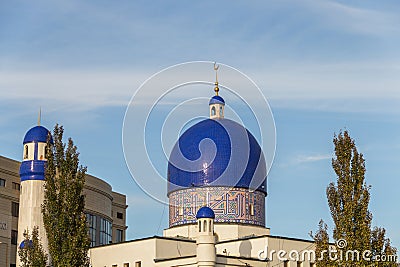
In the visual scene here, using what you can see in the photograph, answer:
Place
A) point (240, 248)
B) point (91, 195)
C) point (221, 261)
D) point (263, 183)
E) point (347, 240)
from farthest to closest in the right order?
point (91, 195) → point (263, 183) → point (240, 248) → point (221, 261) → point (347, 240)

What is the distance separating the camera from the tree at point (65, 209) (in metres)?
48.7

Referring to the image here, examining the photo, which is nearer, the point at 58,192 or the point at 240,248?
the point at 58,192

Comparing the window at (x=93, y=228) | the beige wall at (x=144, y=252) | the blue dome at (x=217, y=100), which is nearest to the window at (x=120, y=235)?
the window at (x=93, y=228)

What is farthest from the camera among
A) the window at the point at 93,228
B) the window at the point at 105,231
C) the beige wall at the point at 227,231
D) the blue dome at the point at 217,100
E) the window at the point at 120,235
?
the window at the point at 120,235

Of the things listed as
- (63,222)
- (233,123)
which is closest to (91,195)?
(233,123)

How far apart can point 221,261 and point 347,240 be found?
423 inches

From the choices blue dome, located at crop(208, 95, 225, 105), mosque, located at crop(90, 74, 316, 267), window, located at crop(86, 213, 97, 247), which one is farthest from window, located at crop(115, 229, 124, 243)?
blue dome, located at crop(208, 95, 225, 105)

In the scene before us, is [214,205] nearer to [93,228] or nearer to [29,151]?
[29,151]

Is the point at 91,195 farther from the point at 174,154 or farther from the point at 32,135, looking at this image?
the point at 32,135

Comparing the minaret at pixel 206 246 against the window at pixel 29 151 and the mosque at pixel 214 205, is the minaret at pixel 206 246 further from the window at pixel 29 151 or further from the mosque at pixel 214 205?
the window at pixel 29 151

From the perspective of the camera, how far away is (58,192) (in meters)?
50.0

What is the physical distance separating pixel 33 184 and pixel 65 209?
862cm

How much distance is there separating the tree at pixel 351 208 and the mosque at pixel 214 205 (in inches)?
397

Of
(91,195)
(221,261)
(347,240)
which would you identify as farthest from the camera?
(91,195)
